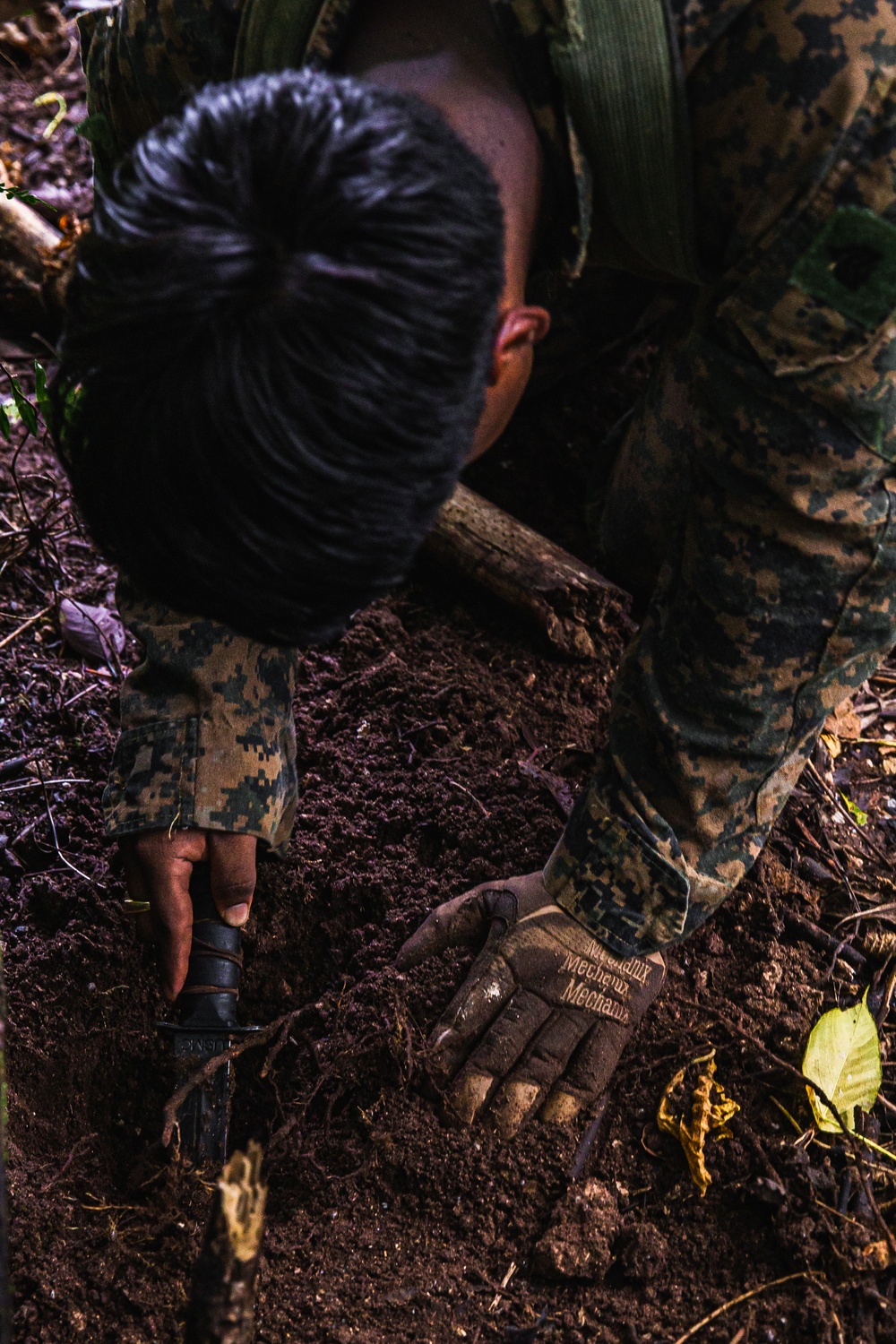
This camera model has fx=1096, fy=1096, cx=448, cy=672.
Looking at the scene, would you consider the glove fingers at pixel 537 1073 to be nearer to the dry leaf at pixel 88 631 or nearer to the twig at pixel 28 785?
the twig at pixel 28 785

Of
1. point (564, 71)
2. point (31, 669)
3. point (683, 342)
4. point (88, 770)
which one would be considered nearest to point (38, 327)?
point (31, 669)

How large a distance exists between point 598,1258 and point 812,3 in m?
1.59

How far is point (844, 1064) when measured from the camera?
5.46 feet

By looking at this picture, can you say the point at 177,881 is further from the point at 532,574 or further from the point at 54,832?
the point at 532,574

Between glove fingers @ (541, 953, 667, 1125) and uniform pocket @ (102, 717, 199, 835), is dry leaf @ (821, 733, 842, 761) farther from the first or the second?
uniform pocket @ (102, 717, 199, 835)

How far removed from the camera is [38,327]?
9.48 feet

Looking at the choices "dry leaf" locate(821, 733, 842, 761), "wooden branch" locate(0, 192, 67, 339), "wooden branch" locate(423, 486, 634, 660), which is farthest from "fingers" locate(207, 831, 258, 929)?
"wooden branch" locate(0, 192, 67, 339)

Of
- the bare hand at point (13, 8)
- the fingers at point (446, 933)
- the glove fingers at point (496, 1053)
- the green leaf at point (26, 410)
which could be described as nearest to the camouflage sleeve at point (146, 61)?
the green leaf at point (26, 410)

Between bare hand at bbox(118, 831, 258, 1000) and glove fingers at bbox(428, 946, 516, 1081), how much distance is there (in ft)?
1.18

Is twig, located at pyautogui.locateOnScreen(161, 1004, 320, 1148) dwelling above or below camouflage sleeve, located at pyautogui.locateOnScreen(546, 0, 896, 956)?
below

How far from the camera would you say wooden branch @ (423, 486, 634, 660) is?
2258 mm

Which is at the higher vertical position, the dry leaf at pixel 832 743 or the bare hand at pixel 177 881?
the dry leaf at pixel 832 743

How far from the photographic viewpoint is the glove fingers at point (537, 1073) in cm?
164

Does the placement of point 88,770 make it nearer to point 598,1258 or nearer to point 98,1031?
point 98,1031
